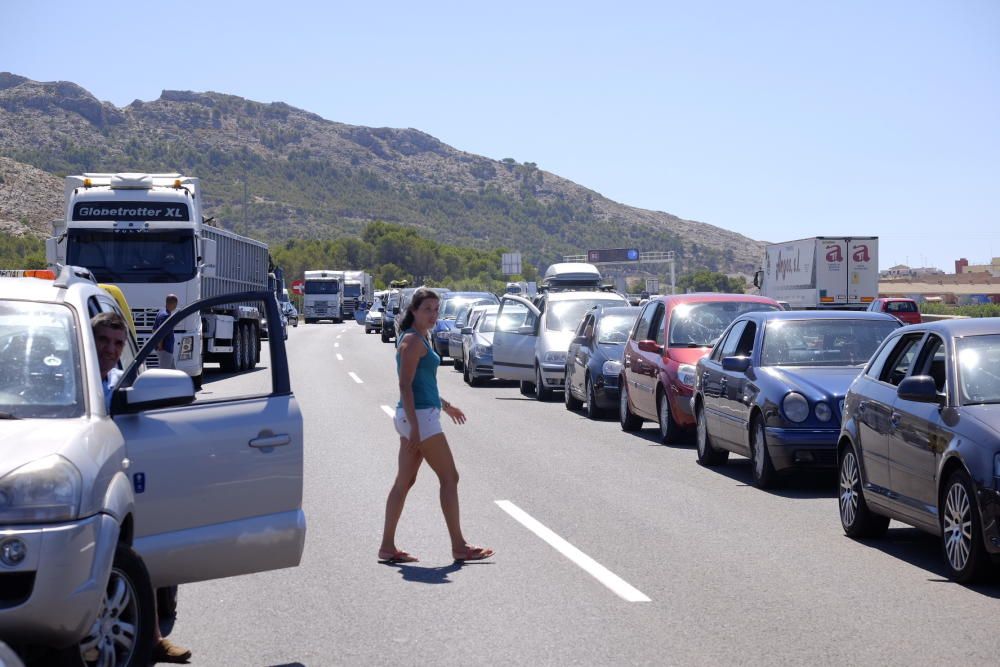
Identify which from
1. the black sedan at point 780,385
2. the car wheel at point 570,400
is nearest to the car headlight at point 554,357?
the car wheel at point 570,400

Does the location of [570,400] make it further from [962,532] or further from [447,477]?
[962,532]

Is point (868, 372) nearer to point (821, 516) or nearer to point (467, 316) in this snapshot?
point (821, 516)

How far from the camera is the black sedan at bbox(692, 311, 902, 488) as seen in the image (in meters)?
11.5

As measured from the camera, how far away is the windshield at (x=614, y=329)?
19.7m

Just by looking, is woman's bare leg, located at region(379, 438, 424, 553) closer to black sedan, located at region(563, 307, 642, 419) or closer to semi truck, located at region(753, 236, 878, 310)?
black sedan, located at region(563, 307, 642, 419)

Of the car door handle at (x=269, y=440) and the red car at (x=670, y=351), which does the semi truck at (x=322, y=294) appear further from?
the car door handle at (x=269, y=440)

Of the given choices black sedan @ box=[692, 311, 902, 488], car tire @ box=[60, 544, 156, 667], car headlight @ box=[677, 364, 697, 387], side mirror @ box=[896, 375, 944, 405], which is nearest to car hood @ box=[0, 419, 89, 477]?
car tire @ box=[60, 544, 156, 667]

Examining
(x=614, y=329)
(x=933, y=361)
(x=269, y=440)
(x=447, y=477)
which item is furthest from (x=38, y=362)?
(x=614, y=329)

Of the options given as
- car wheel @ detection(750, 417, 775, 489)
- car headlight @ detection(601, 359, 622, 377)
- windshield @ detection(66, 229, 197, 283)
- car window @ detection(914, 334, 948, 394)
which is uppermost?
windshield @ detection(66, 229, 197, 283)

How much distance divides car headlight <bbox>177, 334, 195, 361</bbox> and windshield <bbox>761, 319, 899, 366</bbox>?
1481 cm

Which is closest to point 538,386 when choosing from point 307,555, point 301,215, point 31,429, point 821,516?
point 821,516

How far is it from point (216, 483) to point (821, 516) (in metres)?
5.81

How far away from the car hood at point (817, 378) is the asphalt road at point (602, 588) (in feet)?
2.97

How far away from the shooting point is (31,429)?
5047 mm
